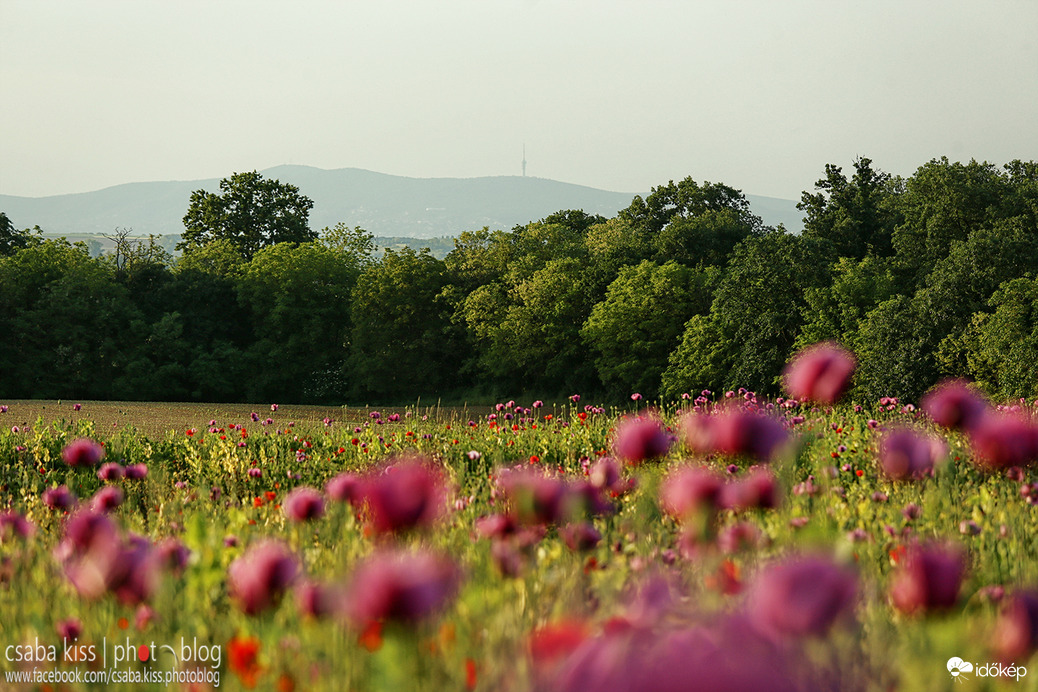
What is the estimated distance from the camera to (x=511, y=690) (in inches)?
52.6

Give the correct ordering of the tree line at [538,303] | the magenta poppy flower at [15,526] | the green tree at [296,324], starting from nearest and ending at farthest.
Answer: the magenta poppy flower at [15,526]
the tree line at [538,303]
the green tree at [296,324]

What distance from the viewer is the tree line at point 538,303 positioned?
35.0 metres

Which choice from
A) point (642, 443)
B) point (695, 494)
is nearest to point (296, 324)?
point (642, 443)

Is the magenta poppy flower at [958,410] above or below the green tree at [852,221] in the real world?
below

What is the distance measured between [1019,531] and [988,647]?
9.78 ft

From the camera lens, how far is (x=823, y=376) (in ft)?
6.47

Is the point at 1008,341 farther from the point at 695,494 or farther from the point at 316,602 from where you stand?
the point at 316,602

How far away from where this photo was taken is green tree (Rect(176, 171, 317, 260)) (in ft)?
183

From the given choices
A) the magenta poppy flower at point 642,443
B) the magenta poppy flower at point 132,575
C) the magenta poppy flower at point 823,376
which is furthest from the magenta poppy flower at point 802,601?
the magenta poppy flower at point 132,575

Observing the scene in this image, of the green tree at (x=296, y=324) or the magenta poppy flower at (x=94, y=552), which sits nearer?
the magenta poppy flower at (x=94, y=552)

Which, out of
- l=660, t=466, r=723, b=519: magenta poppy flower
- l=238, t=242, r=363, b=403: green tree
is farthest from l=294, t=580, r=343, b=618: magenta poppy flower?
l=238, t=242, r=363, b=403: green tree

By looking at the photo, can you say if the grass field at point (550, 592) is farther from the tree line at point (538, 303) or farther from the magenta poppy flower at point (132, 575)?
the tree line at point (538, 303)

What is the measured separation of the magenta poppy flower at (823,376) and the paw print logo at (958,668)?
71 centimetres

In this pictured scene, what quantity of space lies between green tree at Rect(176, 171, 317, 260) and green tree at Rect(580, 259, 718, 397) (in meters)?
24.4
